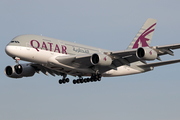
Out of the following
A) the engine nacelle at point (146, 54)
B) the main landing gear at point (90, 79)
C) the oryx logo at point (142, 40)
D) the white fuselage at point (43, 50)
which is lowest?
the main landing gear at point (90, 79)

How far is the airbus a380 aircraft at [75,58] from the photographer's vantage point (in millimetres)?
37000

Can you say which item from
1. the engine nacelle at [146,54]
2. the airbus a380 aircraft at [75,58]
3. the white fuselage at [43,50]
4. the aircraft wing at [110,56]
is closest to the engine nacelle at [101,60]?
the airbus a380 aircraft at [75,58]

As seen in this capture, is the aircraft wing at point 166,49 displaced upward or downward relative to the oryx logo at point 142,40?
downward

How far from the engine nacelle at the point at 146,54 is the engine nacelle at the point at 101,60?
3431mm

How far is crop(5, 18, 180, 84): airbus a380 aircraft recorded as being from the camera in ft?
121

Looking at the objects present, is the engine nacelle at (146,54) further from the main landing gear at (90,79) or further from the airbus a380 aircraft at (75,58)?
the main landing gear at (90,79)

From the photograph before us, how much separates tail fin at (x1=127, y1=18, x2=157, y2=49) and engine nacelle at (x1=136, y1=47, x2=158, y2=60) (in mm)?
11849

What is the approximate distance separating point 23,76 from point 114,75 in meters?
11.6

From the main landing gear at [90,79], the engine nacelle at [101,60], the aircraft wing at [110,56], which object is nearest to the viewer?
the aircraft wing at [110,56]

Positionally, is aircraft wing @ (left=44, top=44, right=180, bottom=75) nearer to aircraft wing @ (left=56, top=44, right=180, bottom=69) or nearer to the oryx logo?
aircraft wing @ (left=56, top=44, right=180, bottom=69)

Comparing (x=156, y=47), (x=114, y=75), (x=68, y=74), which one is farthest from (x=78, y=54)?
(x=156, y=47)

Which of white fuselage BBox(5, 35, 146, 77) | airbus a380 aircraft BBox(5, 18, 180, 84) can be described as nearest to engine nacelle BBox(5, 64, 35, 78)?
airbus a380 aircraft BBox(5, 18, 180, 84)

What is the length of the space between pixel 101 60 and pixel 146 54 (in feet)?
16.0

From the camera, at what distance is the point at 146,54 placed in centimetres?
3628
